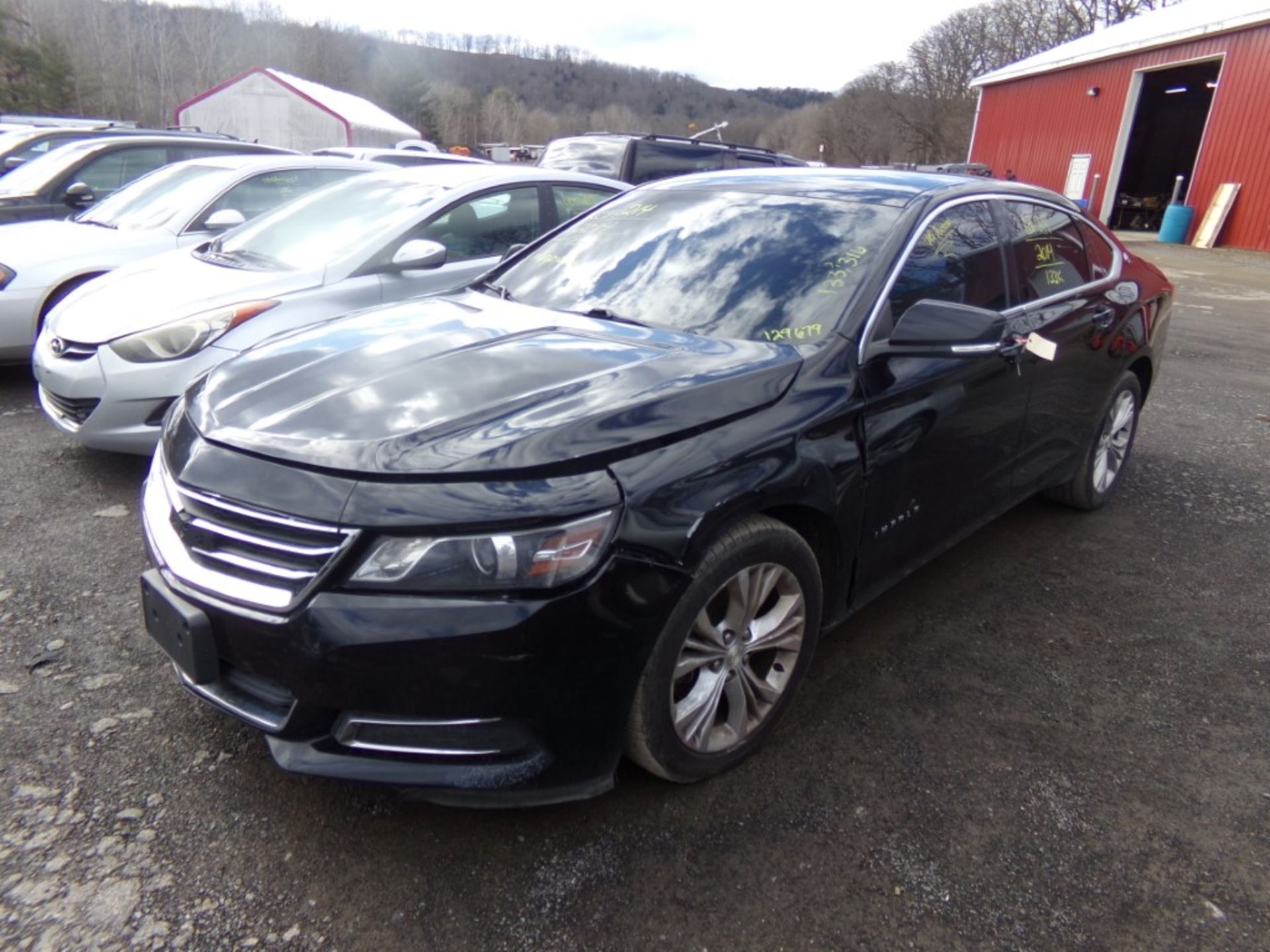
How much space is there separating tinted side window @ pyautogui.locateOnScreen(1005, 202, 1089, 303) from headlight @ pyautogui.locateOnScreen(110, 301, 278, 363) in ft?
11.9

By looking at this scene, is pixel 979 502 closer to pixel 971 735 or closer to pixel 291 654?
pixel 971 735

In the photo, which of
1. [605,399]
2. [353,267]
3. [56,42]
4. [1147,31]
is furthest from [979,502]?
[56,42]

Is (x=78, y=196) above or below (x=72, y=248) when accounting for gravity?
above

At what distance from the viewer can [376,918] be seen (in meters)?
1.98

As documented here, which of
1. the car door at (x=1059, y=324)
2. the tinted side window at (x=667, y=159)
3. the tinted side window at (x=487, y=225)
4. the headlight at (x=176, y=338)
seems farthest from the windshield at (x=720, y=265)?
the tinted side window at (x=667, y=159)

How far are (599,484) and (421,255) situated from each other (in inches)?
120

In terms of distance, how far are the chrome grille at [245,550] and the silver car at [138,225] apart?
14.8 ft

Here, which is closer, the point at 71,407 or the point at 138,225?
the point at 71,407

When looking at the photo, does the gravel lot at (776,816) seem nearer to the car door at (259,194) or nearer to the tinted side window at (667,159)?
the car door at (259,194)

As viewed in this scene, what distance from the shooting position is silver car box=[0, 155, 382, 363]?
5812 millimetres

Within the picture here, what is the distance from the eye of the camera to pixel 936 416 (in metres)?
2.94

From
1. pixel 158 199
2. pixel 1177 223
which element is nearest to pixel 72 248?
pixel 158 199

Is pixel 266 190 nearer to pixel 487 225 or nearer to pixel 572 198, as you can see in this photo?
pixel 487 225

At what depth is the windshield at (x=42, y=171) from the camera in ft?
25.6
